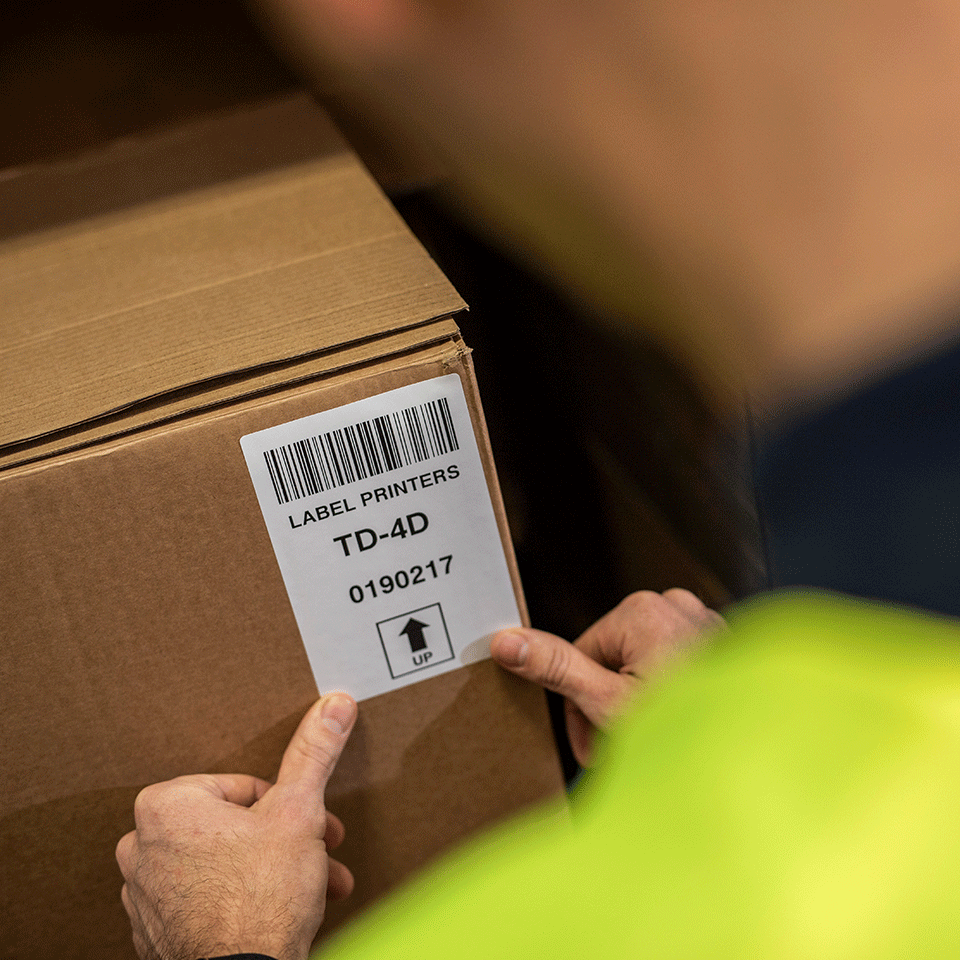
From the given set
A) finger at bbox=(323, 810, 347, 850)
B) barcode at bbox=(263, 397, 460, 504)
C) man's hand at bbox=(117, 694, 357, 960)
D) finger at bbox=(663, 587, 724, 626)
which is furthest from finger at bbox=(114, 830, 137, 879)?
finger at bbox=(663, 587, 724, 626)

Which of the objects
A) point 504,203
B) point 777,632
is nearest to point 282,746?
point 777,632

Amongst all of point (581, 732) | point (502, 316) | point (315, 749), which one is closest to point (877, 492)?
point (581, 732)

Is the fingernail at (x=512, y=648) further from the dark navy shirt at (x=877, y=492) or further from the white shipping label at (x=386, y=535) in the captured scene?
the dark navy shirt at (x=877, y=492)

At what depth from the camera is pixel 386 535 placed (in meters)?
0.45

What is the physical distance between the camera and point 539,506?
0.97 metres

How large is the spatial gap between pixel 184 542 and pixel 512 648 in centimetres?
19

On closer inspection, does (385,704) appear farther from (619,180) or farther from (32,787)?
(619,180)

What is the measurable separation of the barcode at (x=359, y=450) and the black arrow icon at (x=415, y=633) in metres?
0.09

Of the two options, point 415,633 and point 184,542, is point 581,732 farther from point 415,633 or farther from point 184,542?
point 184,542

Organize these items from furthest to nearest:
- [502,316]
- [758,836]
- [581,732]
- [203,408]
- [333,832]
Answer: [502,316], [581,732], [333,832], [203,408], [758,836]

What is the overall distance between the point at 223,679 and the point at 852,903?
0.35 metres

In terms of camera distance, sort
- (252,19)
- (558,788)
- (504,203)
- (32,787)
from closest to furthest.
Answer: (32,787), (558,788), (504,203), (252,19)

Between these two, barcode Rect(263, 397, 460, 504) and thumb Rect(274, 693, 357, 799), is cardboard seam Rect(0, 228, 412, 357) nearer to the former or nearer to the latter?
barcode Rect(263, 397, 460, 504)

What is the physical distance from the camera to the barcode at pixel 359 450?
0.42 m
